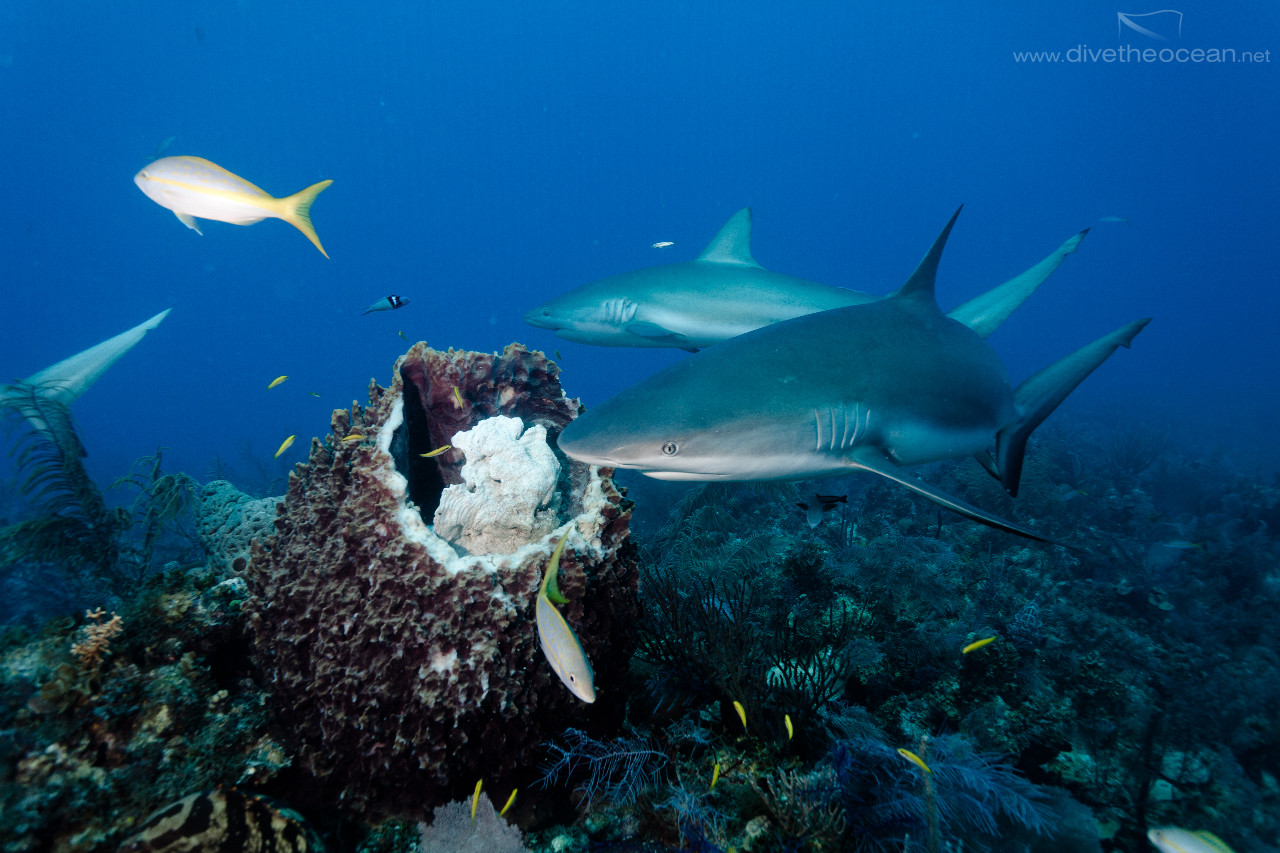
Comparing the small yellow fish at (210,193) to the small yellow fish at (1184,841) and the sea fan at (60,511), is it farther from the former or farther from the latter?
the small yellow fish at (1184,841)

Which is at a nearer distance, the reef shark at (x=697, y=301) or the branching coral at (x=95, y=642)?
the branching coral at (x=95, y=642)

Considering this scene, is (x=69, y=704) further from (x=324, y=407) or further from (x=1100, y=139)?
(x=1100, y=139)

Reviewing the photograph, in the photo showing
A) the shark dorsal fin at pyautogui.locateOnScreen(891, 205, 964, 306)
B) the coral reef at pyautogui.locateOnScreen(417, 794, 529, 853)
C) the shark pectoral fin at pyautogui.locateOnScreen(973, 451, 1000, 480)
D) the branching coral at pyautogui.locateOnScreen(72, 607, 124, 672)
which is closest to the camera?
the branching coral at pyautogui.locateOnScreen(72, 607, 124, 672)

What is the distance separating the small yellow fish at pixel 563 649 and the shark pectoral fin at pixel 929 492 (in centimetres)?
191

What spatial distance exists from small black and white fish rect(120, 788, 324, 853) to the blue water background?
107355 mm

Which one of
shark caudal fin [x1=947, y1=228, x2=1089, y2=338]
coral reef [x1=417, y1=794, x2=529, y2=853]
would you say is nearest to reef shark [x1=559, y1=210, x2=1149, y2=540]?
shark caudal fin [x1=947, y1=228, x2=1089, y2=338]

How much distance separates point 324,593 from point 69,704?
2.96ft

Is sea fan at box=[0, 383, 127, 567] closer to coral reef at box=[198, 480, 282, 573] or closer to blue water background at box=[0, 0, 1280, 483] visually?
coral reef at box=[198, 480, 282, 573]

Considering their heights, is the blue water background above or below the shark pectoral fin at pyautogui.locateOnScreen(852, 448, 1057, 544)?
above

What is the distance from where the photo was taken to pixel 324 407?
113 metres

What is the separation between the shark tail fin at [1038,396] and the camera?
12.7ft

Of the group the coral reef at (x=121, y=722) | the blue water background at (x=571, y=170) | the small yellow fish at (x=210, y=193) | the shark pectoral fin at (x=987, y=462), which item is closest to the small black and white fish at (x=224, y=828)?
the coral reef at (x=121, y=722)

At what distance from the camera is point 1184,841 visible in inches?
89.7

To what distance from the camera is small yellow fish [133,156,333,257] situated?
273 cm
